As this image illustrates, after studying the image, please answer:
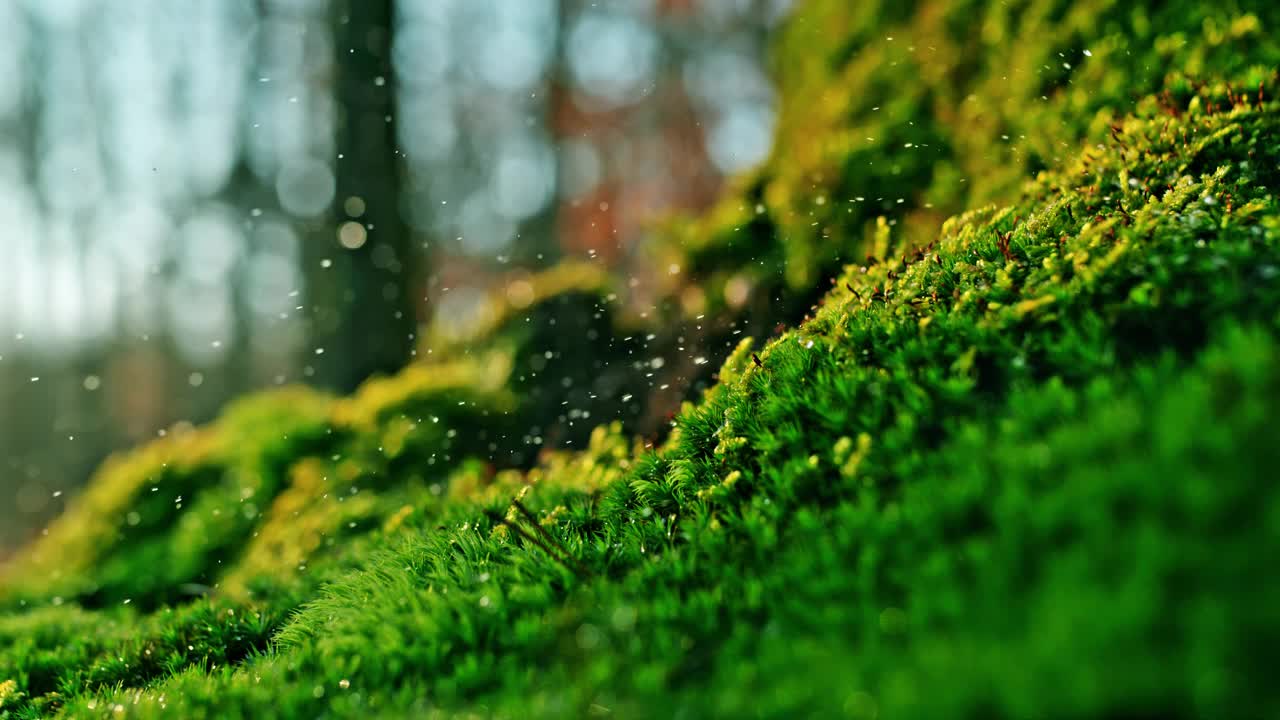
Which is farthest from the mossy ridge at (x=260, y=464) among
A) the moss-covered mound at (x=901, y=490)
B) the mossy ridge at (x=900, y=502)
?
the mossy ridge at (x=900, y=502)

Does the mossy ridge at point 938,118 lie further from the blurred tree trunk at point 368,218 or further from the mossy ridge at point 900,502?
the blurred tree trunk at point 368,218

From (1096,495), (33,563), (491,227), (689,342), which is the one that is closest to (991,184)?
(689,342)

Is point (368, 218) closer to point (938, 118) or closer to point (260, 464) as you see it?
point (260, 464)

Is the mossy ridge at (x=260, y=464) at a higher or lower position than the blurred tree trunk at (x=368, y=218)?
lower

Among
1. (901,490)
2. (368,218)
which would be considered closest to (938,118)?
(901,490)

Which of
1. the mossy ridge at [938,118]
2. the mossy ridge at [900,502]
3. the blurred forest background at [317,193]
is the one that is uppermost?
the blurred forest background at [317,193]

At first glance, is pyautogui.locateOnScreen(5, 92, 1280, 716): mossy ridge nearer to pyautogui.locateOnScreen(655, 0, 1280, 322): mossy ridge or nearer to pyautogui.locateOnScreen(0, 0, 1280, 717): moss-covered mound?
pyautogui.locateOnScreen(0, 0, 1280, 717): moss-covered mound
